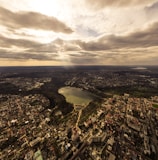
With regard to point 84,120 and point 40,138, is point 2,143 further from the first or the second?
point 84,120

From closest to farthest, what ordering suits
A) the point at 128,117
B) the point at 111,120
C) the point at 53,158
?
the point at 53,158, the point at 111,120, the point at 128,117

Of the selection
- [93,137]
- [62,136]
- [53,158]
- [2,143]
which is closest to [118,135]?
[93,137]

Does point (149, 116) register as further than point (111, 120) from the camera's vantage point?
Yes

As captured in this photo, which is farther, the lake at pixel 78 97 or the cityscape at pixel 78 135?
the lake at pixel 78 97

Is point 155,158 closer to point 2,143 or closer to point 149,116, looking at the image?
point 149,116

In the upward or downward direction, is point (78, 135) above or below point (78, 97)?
above

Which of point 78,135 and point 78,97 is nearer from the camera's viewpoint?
point 78,135

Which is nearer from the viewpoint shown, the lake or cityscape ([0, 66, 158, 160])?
cityscape ([0, 66, 158, 160])

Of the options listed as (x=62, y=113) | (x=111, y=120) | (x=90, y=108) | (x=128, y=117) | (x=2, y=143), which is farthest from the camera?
(x=90, y=108)

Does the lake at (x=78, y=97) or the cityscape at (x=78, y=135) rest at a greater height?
the cityscape at (x=78, y=135)
